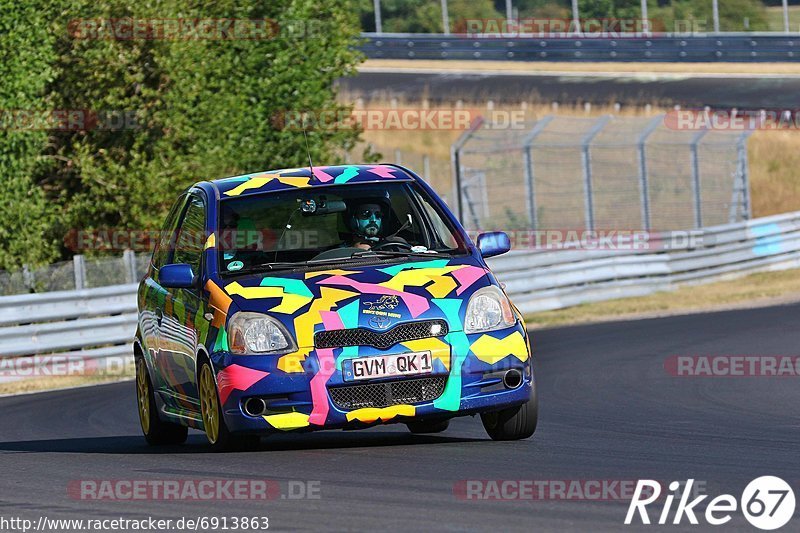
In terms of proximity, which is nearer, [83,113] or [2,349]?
[2,349]

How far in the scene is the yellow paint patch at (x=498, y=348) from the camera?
337 inches

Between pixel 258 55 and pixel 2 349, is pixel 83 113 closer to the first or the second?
pixel 258 55

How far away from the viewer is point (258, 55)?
26.5m

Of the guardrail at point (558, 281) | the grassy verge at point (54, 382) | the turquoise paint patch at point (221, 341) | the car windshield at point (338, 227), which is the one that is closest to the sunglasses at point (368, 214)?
the car windshield at point (338, 227)

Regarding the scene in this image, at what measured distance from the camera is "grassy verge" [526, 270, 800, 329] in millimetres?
21906

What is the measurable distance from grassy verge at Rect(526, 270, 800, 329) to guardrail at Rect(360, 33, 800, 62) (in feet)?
86.5

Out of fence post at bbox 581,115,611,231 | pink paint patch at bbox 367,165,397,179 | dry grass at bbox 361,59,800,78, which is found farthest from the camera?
dry grass at bbox 361,59,800,78

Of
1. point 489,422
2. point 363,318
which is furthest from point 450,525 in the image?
point 489,422

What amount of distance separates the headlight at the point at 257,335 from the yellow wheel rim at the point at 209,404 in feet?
1.05

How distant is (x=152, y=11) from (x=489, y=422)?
1545 centimetres

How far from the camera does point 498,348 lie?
8648 millimetres

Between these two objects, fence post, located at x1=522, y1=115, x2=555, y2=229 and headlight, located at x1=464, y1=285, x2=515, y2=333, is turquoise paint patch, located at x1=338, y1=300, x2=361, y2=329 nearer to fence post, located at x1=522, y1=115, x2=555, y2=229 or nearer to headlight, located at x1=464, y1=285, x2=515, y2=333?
headlight, located at x1=464, y1=285, x2=515, y2=333

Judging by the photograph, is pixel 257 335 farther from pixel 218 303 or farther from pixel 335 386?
pixel 335 386

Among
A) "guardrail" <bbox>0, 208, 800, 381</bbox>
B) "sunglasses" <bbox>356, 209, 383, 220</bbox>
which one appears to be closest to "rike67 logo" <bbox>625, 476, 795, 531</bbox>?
"sunglasses" <bbox>356, 209, 383, 220</bbox>
